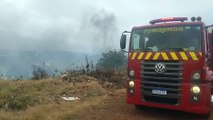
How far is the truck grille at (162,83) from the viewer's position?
354 inches

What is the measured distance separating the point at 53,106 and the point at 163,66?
12.2 feet

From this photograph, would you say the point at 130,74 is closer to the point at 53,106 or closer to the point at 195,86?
the point at 195,86

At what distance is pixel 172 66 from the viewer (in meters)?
9.03

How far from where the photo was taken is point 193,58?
8805mm

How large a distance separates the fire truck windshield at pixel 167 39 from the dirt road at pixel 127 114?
193cm

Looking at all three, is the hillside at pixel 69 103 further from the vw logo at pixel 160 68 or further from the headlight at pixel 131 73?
the vw logo at pixel 160 68

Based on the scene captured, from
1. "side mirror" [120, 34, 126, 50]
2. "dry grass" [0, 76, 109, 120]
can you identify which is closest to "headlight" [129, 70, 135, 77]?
"side mirror" [120, 34, 126, 50]

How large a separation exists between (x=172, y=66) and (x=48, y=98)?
4.69 meters

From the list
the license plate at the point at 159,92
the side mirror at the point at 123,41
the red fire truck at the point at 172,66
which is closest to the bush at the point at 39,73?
the side mirror at the point at 123,41

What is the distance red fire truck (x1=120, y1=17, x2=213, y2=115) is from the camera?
8.81 meters

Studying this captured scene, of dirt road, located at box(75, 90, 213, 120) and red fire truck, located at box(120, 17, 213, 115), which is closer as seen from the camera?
red fire truck, located at box(120, 17, 213, 115)

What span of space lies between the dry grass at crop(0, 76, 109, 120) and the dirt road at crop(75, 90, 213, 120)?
38 cm

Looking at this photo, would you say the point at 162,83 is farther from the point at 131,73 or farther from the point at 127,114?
the point at 127,114

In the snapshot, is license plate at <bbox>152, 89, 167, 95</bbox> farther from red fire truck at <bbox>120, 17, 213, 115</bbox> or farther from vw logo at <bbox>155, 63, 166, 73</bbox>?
vw logo at <bbox>155, 63, 166, 73</bbox>
